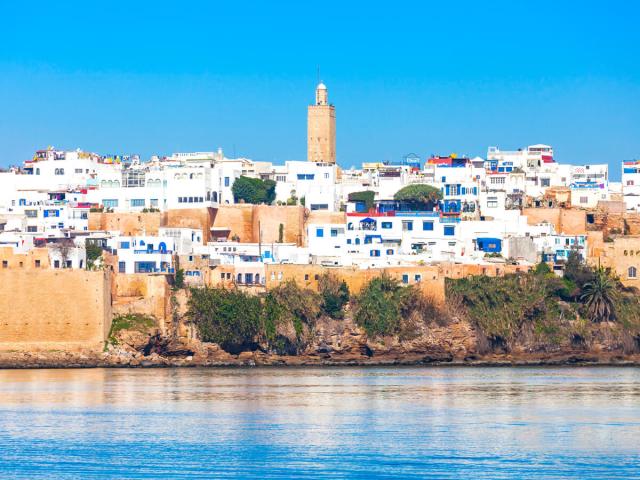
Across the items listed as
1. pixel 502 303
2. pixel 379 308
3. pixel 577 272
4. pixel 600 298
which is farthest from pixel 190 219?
pixel 600 298

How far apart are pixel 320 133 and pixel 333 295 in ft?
67.9

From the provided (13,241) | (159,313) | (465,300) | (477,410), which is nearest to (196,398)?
(477,410)

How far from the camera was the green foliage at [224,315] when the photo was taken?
4053 centimetres

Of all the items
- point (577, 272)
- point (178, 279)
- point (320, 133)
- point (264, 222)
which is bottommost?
point (178, 279)

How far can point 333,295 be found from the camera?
41719mm

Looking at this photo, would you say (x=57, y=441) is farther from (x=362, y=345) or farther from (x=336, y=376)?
(x=362, y=345)

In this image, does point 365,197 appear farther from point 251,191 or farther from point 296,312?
point 296,312

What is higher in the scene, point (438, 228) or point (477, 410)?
point (438, 228)

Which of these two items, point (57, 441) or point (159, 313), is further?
point (159, 313)

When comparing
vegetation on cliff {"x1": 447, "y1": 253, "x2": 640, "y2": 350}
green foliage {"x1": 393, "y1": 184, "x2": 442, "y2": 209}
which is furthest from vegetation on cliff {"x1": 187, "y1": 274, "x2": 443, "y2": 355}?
green foliage {"x1": 393, "y1": 184, "x2": 442, "y2": 209}

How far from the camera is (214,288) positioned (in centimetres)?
4156

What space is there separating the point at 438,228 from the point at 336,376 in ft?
33.8

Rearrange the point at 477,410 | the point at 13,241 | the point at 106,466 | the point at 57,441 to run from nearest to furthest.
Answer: the point at 106,466
the point at 57,441
the point at 477,410
the point at 13,241

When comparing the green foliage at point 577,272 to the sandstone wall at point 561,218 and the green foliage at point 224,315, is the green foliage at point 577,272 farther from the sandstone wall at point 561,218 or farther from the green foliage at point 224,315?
the green foliage at point 224,315
